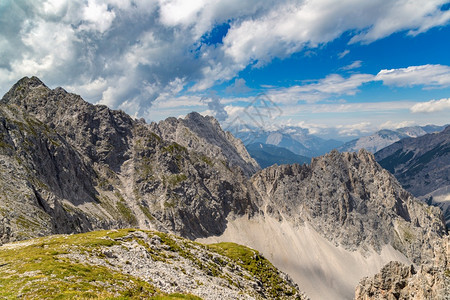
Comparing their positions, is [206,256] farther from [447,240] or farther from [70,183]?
[70,183]

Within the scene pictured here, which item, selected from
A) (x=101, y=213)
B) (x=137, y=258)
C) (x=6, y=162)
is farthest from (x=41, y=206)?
(x=137, y=258)

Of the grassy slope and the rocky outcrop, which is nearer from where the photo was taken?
the grassy slope

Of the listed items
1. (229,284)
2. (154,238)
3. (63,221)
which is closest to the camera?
(229,284)

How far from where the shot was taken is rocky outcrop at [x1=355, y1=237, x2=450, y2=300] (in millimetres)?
50506

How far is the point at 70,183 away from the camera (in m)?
169

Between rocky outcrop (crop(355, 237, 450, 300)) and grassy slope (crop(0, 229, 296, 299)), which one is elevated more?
grassy slope (crop(0, 229, 296, 299))

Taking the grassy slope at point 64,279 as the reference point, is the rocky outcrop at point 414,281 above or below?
below

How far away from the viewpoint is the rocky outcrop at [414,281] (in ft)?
166

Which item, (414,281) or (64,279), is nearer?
(64,279)

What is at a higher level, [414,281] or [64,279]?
[64,279]

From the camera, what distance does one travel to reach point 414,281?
5812cm

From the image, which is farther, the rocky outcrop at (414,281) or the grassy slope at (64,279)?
the rocky outcrop at (414,281)

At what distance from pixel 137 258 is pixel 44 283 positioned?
797 inches

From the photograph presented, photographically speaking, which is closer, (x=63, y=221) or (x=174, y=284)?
(x=174, y=284)
